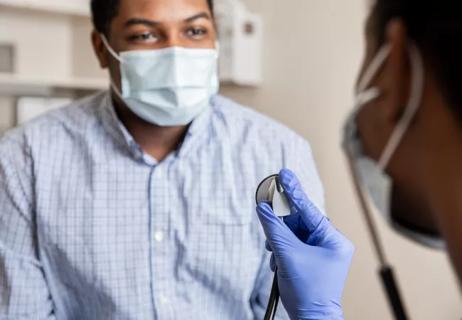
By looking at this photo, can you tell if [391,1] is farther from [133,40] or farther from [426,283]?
[426,283]

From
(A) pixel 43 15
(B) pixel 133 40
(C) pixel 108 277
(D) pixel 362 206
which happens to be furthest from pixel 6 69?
(D) pixel 362 206

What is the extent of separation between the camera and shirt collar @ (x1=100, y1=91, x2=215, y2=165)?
1514mm

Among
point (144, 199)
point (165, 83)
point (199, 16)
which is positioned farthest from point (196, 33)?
point (144, 199)

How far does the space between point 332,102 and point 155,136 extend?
1.99 feet

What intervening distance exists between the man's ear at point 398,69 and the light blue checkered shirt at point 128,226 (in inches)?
34.9

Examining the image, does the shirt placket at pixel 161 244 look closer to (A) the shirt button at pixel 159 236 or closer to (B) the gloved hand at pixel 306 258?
(A) the shirt button at pixel 159 236

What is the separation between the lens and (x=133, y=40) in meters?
Result: 1.50

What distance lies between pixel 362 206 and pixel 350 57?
1151 mm

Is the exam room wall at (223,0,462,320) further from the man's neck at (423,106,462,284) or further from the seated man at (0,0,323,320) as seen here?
the man's neck at (423,106,462,284)

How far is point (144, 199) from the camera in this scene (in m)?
1.49

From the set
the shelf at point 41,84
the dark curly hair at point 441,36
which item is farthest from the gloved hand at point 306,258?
the shelf at point 41,84

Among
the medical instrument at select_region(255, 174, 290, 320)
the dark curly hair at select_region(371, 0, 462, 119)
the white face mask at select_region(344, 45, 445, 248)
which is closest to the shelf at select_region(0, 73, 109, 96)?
the medical instrument at select_region(255, 174, 290, 320)

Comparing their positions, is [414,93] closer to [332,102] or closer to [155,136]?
[155,136]

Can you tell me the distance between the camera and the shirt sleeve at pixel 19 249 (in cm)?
144
